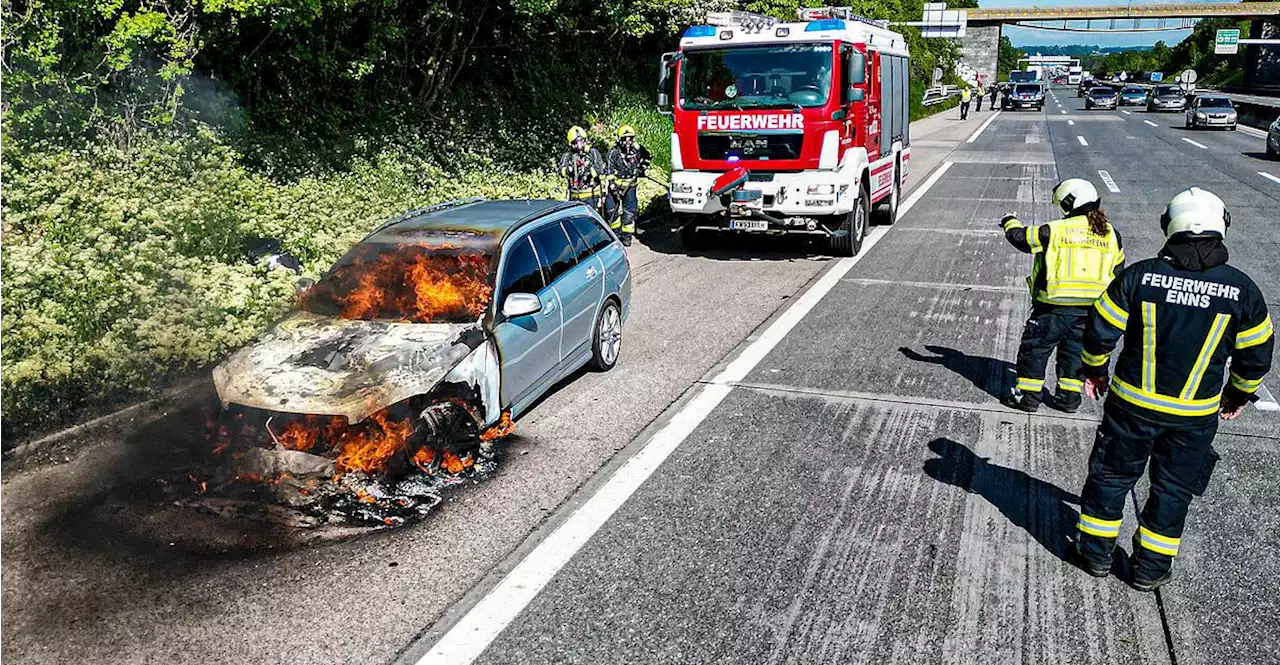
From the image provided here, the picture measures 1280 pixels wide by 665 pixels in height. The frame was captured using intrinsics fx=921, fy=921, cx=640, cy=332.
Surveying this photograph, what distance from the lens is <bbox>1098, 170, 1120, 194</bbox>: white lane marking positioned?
2016 centimetres

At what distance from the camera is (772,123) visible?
1206 cm

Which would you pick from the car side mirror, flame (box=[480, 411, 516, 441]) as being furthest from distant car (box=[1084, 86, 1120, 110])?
flame (box=[480, 411, 516, 441])

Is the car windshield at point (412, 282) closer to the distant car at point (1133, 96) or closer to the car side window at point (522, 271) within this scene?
the car side window at point (522, 271)

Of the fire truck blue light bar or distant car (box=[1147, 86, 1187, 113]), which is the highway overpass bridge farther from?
the fire truck blue light bar

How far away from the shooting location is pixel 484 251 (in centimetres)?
664

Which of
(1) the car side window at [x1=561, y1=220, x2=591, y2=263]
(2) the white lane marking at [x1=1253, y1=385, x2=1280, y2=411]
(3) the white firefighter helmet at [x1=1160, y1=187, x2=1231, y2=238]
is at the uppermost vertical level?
(3) the white firefighter helmet at [x1=1160, y1=187, x2=1231, y2=238]

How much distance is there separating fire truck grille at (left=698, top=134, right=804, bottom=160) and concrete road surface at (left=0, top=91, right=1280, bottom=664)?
454 cm

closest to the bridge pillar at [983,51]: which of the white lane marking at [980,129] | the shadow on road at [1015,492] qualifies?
the white lane marking at [980,129]

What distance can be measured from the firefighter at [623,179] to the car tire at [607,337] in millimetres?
6035

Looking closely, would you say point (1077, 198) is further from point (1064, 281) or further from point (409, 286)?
point (409, 286)

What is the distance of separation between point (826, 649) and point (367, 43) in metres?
11.8

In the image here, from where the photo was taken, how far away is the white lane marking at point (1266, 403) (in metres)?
6.88

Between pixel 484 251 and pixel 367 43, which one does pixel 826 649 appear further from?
pixel 367 43

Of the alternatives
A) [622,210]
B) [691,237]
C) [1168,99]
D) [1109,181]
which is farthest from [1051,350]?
[1168,99]
